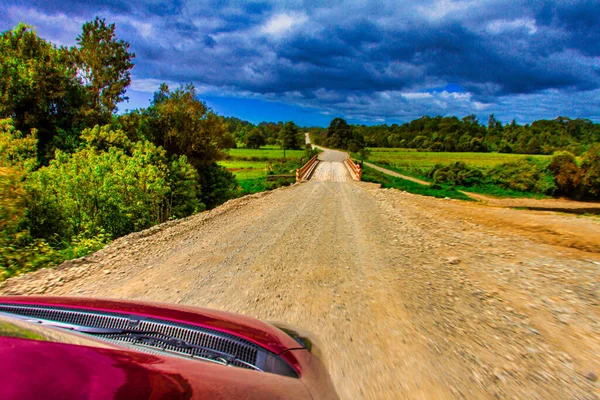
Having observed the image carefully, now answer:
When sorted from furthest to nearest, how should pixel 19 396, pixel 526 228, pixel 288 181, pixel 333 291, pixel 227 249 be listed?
pixel 288 181, pixel 526 228, pixel 227 249, pixel 333 291, pixel 19 396

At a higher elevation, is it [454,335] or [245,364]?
[245,364]

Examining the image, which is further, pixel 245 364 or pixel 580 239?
pixel 580 239

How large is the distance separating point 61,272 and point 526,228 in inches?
404

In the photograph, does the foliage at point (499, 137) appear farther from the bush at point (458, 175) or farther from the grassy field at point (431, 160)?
the bush at point (458, 175)

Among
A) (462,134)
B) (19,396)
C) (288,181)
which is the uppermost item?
(462,134)

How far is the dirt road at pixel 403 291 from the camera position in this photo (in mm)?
2613

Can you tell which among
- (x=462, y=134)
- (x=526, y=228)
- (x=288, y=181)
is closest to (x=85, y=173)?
(x=526, y=228)

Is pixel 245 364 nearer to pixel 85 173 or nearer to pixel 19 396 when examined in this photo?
pixel 19 396

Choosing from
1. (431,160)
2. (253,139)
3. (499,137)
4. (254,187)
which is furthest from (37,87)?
(499,137)

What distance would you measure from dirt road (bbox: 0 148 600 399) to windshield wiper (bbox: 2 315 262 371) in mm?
1322

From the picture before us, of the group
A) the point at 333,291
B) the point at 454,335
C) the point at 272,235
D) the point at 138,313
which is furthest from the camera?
the point at 272,235

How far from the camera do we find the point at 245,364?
4.75 ft

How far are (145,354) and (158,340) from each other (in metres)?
0.45

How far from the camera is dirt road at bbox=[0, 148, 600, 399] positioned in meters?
2.61
